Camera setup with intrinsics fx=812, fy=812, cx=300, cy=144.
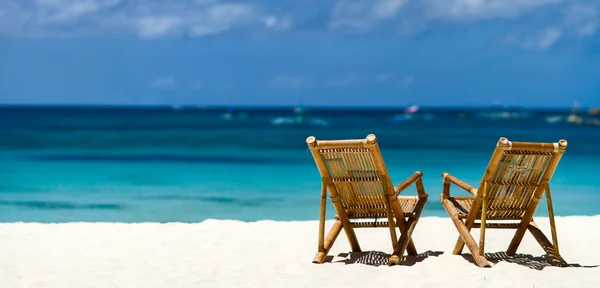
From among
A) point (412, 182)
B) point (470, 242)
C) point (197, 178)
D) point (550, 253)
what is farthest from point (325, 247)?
point (197, 178)

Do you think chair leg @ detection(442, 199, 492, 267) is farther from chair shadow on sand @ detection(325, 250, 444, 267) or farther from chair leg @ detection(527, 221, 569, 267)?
chair leg @ detection(527, 221, 569, 267)

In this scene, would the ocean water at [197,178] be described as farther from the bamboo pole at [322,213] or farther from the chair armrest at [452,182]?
the bamboo pole at [322,213]

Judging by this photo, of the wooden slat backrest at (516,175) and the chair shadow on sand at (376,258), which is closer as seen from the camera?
the wooden slat backrest at (516,175)

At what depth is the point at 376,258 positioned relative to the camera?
5547 millimetres

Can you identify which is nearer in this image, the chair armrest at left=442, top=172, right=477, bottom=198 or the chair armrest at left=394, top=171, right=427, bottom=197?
the chair armrest at left=394, top=171, right=427, bottom=197

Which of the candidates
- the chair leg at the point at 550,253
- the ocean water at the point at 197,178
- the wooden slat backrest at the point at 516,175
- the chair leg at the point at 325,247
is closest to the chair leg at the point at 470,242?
the wooden slat backrest at the point at 516,175

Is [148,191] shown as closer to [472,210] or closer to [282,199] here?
[282,199]

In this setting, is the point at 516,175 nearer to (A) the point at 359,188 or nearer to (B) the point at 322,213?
(A) the point at 359,188

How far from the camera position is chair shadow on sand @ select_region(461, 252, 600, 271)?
5254mm

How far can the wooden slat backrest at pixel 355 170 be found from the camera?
4.97m

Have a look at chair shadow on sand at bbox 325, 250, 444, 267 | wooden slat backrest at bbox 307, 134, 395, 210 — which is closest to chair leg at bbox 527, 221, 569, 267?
chair shadow on sand at bbox 325, 250, 444, 267

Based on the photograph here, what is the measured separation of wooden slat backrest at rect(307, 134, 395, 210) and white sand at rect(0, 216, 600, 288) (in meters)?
0.45

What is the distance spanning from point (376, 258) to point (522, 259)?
987 mm

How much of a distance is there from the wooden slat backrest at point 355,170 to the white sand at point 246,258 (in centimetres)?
45
